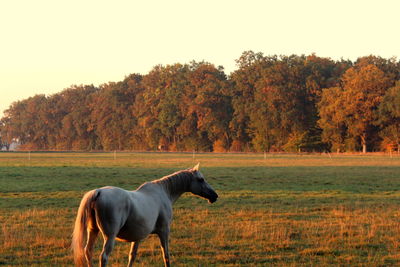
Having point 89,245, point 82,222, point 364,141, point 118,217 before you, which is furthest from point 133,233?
point 364,141

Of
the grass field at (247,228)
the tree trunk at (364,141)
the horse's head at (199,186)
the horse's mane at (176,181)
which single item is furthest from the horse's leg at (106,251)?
the tree trunk at (364,141)

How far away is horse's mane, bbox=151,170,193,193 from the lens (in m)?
10.6

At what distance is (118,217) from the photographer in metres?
8.88

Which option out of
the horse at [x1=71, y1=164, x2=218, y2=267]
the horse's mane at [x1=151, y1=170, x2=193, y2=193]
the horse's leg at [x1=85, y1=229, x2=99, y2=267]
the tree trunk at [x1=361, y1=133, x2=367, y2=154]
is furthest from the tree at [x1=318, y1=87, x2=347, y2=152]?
the horse's leg at [x1=85, y1=229, x2=99, y2=267]

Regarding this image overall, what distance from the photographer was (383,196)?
24.5 m

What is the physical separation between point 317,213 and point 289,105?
264ft

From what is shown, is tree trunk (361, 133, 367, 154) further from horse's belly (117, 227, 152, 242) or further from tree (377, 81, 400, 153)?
horse's belly (117, 227, 152, 242)

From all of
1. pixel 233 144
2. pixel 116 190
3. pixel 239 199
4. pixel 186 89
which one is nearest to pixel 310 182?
pixel 239 199

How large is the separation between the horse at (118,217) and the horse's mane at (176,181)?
0.39 feet

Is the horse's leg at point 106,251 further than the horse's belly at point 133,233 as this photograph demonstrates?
No

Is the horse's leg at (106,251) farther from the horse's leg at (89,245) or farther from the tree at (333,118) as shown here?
the tree at (333,118)

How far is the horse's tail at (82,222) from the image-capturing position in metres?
8.79

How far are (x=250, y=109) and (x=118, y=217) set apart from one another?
9443 centimetres

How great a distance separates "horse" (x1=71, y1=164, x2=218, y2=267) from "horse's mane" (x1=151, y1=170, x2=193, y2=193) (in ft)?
0.39
